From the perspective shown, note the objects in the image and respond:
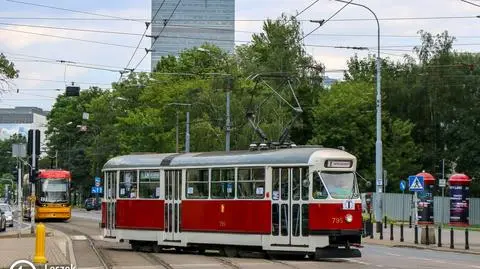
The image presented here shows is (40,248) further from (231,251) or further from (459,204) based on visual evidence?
(459,204)

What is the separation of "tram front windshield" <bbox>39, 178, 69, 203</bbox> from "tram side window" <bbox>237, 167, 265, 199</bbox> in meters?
33.0

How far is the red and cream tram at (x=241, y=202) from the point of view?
22.4m

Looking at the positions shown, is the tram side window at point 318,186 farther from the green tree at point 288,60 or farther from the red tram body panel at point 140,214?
the green tree at point 288,60

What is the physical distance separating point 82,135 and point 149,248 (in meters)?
87.5

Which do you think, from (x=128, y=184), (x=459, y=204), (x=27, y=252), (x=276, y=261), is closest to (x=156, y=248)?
(x=128, y=184)

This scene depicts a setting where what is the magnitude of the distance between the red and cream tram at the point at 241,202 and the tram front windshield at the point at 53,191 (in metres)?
27.9

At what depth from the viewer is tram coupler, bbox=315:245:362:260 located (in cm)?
2198

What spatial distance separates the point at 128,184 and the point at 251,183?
529 centimetres

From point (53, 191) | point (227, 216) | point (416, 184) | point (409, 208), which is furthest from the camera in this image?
point (409, 208)

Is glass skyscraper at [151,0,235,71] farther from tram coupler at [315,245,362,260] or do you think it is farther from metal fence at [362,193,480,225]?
tram coupler at [315,245,362,260]

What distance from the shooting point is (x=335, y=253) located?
2228cm

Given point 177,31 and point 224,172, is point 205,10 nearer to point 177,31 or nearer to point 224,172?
point 177,31

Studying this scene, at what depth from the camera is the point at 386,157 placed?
73.6 m

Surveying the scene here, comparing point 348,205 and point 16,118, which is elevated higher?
point 16,118
